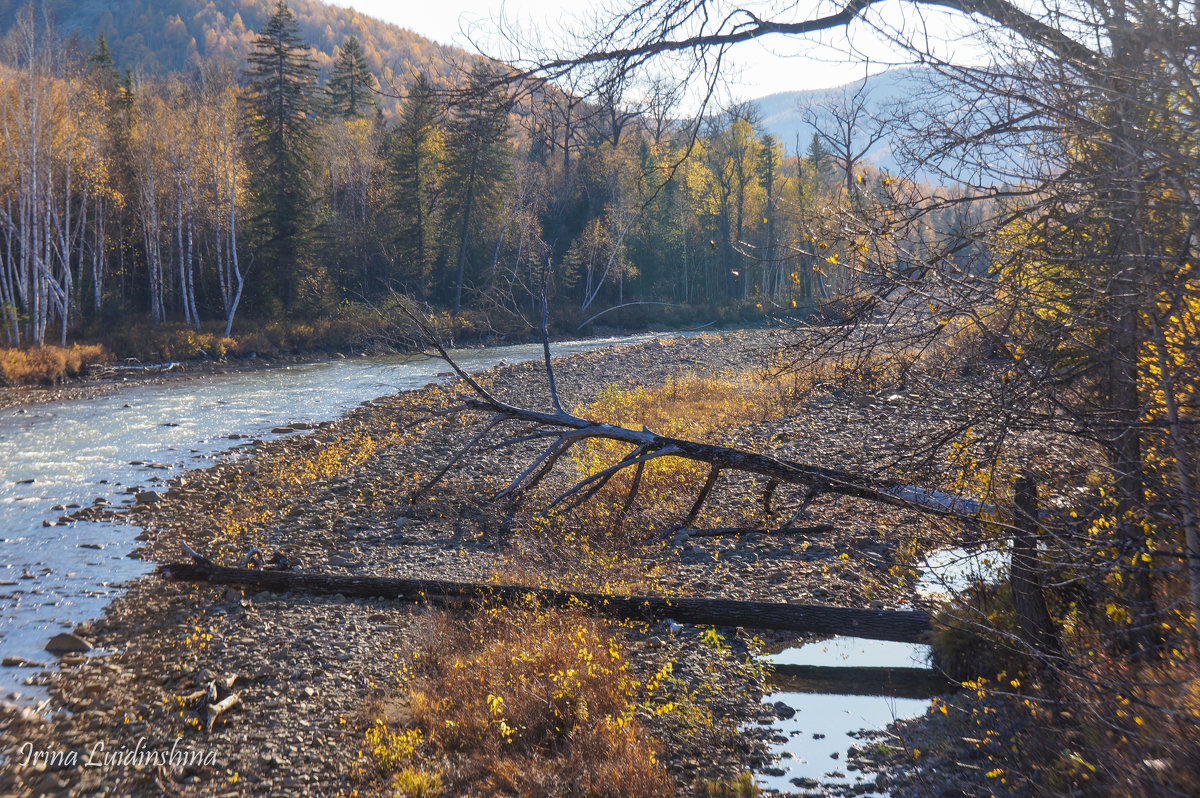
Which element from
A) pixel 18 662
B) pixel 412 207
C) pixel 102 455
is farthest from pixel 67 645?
pixel 412 207

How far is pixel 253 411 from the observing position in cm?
2103

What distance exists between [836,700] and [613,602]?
2.15 m

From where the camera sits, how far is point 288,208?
120 ft

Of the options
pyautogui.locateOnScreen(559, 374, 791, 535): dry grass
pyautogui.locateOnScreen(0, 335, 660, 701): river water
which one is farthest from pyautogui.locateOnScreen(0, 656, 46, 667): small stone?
pyautogui.locateOnScreen(559, 374, 791, 535): dry grass

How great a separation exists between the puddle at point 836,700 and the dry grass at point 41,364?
86.9ft

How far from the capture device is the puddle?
469 centimetres

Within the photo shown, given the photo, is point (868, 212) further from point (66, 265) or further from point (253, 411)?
point (66, 265)

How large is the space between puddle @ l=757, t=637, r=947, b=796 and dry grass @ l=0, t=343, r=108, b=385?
26483mm

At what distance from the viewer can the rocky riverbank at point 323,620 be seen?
5.14 metres

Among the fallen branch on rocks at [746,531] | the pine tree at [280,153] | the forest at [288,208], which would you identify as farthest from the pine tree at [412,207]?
the fallen branch on rocks at [746,531]

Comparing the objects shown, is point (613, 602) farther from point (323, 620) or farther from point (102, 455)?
point (102, 455)

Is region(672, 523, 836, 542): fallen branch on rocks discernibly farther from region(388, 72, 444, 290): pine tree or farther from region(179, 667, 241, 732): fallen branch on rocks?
region(388, 72, 444, 290): pine tree

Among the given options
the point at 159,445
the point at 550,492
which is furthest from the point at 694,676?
the point at 159,445

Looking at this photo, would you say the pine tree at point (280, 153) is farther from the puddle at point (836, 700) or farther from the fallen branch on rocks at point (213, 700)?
the puddle at point (836, 700)
